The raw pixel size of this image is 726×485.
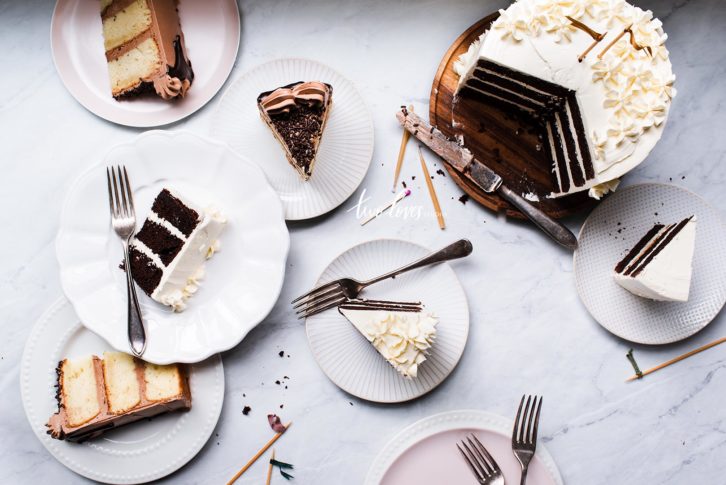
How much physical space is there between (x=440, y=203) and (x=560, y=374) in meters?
1.06

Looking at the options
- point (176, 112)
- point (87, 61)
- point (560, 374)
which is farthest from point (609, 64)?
point (87, 61)

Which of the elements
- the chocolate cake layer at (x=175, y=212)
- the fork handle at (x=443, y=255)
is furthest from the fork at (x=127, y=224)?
the fork handle at (x=443, y=255)

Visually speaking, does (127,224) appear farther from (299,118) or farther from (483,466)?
(483,466)

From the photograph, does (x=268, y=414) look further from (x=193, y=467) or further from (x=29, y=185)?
(x=29, y=185)

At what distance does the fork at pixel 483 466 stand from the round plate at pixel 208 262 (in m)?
1.19

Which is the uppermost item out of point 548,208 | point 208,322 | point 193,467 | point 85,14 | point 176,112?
point 85,14

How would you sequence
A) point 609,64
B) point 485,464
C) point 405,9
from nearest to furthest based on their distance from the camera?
1. point 609,64
2. point 485,464
3. point 405,9

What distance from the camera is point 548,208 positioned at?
283 cm

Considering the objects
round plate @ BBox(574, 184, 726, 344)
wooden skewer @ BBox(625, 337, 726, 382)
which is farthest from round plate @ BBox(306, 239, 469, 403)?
wooden skewer @ BBox(625, 337, 726, 382)

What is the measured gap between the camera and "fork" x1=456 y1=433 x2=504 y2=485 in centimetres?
274

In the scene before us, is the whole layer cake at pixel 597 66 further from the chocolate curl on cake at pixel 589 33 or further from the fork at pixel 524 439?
the fork at pixel 524 439

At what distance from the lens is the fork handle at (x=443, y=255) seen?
2771 mm

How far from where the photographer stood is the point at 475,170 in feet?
9.16

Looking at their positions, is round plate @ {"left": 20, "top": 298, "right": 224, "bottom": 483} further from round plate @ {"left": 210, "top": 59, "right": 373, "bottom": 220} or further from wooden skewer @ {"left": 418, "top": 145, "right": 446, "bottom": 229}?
wooden skewer @ {"left": 418, "top": 145, "right": 446, "bottom": 229}
